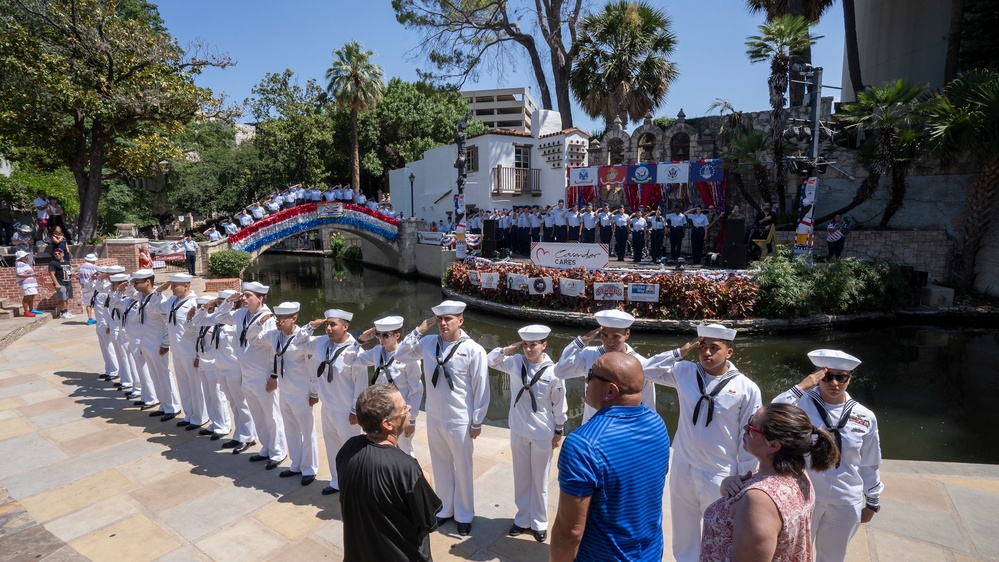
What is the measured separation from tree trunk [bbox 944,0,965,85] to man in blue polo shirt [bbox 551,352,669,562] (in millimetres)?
25436

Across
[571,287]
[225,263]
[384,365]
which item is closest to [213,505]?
[384,365]

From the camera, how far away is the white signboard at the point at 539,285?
16.1 meters

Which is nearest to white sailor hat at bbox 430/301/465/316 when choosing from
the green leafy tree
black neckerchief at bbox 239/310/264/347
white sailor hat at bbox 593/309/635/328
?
white sailor hat at bbox 593/309/635/328

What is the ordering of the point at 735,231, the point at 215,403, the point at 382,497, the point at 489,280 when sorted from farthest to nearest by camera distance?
the point at 489,280
the point at 735,231
the point at 215,403
the point at 382,497

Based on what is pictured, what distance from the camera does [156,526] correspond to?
15.1 feet

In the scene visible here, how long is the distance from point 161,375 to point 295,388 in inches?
116

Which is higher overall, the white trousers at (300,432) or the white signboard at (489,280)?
the white signboard at (489,280)

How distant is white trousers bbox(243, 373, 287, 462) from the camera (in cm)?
566

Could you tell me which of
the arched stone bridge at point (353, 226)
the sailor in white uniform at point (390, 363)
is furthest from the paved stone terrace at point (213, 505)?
the arched stone bridge at point (353, 226)

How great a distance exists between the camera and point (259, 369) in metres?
5.66

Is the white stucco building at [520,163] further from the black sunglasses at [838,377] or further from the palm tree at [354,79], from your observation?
the black sunglasses at [838,377]

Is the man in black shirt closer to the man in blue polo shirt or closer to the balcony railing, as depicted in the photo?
the man in blue polo shirt

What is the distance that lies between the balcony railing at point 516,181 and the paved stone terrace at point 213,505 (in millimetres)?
20988

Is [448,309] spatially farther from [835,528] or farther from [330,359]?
[835,528]
